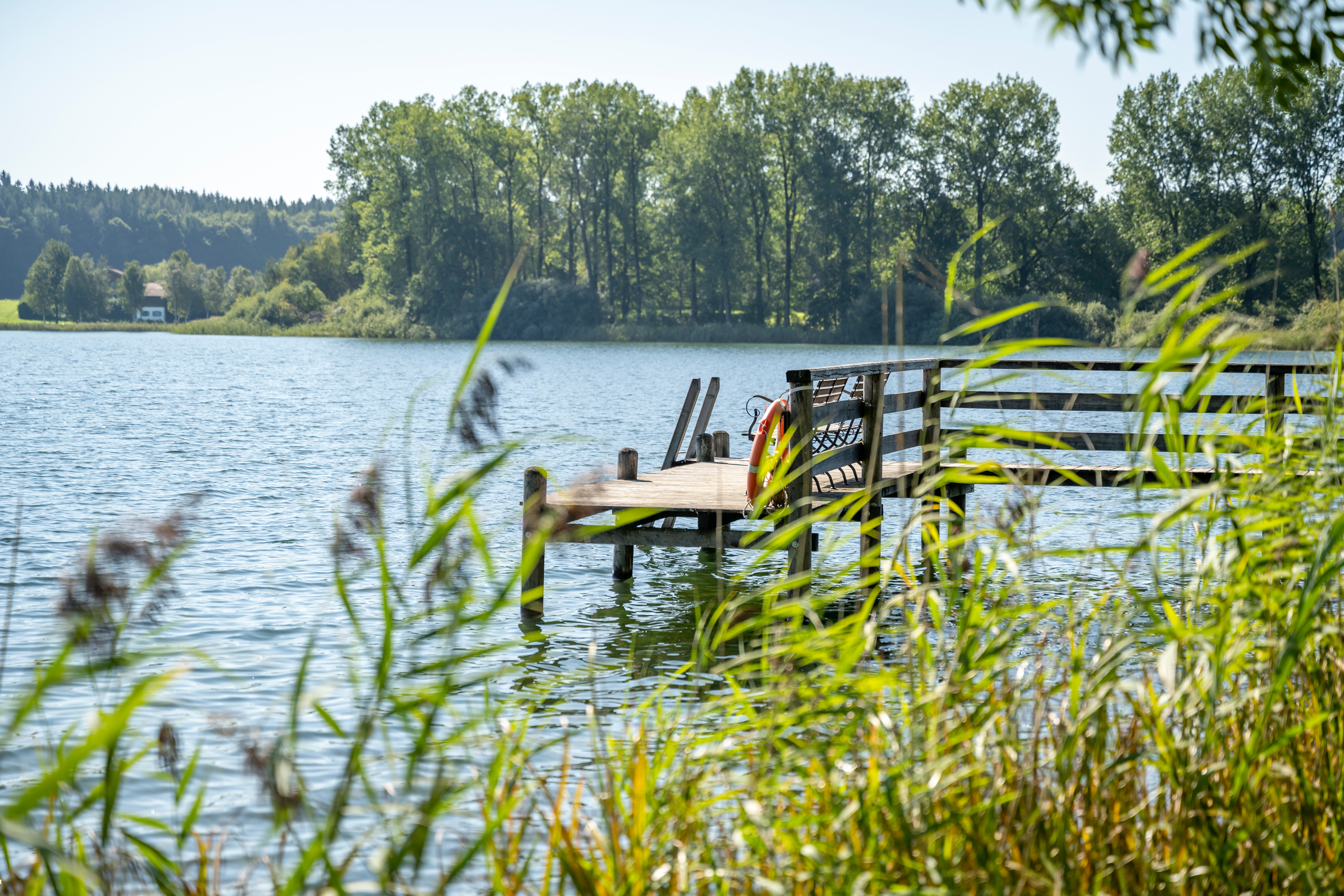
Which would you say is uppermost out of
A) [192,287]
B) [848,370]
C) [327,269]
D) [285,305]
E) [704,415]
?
[192,287]

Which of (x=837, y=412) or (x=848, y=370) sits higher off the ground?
(x=848, y=370)

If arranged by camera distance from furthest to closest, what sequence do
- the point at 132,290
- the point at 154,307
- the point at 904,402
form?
1. the point at 154,307
2. the point at 132,290
3. the point at 904,402

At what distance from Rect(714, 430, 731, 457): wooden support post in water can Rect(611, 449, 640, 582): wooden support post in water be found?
2452mm

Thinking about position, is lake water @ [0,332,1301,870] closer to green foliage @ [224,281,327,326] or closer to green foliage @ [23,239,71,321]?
green foliage @ [224,281,327,326]

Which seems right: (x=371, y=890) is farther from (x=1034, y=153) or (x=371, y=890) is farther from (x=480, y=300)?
(x=480, y=300)

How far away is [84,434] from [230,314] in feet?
246

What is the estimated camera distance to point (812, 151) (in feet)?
233

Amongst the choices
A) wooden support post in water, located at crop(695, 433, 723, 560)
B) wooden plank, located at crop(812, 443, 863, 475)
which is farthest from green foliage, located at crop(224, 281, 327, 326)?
wooden plank, located at crop(812, 443, 863, 475)

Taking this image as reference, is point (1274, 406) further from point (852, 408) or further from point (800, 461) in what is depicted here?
point (852, 408)

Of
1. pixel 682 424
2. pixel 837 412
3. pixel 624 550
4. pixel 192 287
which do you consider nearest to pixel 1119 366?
pixel 837 412

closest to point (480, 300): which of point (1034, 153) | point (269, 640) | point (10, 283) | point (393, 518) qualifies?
point (1034, 153)

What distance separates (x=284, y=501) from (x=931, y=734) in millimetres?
14471

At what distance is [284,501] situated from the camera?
15.8 metres

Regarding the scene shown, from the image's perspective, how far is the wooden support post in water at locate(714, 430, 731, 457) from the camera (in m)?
13.9
